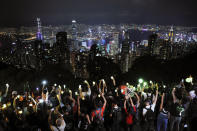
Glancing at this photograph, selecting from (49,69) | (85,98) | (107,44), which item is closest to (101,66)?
(49,69)

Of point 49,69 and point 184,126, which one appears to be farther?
point 49,69

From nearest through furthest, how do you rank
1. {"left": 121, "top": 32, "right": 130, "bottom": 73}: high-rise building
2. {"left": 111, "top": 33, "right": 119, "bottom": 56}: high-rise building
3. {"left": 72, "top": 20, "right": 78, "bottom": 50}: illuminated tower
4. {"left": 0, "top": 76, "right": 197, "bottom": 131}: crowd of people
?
{"left": 0, "top": 76, "right": 197, "bottom": 131}: crowd of people → {"left": 121, "top": 32, "right": 130, "bottom": 73}: high-rise building → {"left": 72, "top": 20, "right": 78, "bottom": 50}: illuminated tower → {"left": 111, "top": 33, "right": 119, "bottom": 56}: high-rise building

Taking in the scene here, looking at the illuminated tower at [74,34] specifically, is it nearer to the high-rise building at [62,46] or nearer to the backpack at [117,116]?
the high-rise building at [62,46]

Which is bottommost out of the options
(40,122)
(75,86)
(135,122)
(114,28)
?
(75,86)

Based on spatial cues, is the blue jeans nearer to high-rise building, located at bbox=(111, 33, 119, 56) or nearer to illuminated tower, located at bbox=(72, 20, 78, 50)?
illuminated tower, located at bbox=(72, 20, 78, 50)

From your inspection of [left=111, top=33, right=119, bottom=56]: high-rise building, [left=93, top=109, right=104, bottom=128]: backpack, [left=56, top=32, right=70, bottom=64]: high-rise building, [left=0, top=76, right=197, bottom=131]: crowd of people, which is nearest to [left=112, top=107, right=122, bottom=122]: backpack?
[left=0, top=76, right=197, bottom=131]: crowd of people

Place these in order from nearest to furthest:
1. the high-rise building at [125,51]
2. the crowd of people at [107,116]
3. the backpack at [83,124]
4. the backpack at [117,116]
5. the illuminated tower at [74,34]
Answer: the crowd of people at [107,116], the backpack at [83,124], the backpack at [117,116], the high-rise building at [125,51], the illuminated tower at [74,34]

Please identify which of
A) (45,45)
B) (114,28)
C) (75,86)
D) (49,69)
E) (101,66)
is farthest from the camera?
(114,28)

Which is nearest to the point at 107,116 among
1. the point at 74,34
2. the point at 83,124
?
the point at 83,124

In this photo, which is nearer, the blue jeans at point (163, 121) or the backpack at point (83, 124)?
the blue jeans at point (163, 121)

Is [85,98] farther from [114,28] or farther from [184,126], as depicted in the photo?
[114,28]

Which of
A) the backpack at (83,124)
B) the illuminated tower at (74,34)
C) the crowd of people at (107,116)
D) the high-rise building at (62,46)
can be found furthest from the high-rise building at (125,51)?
the backpack at (83,124)
